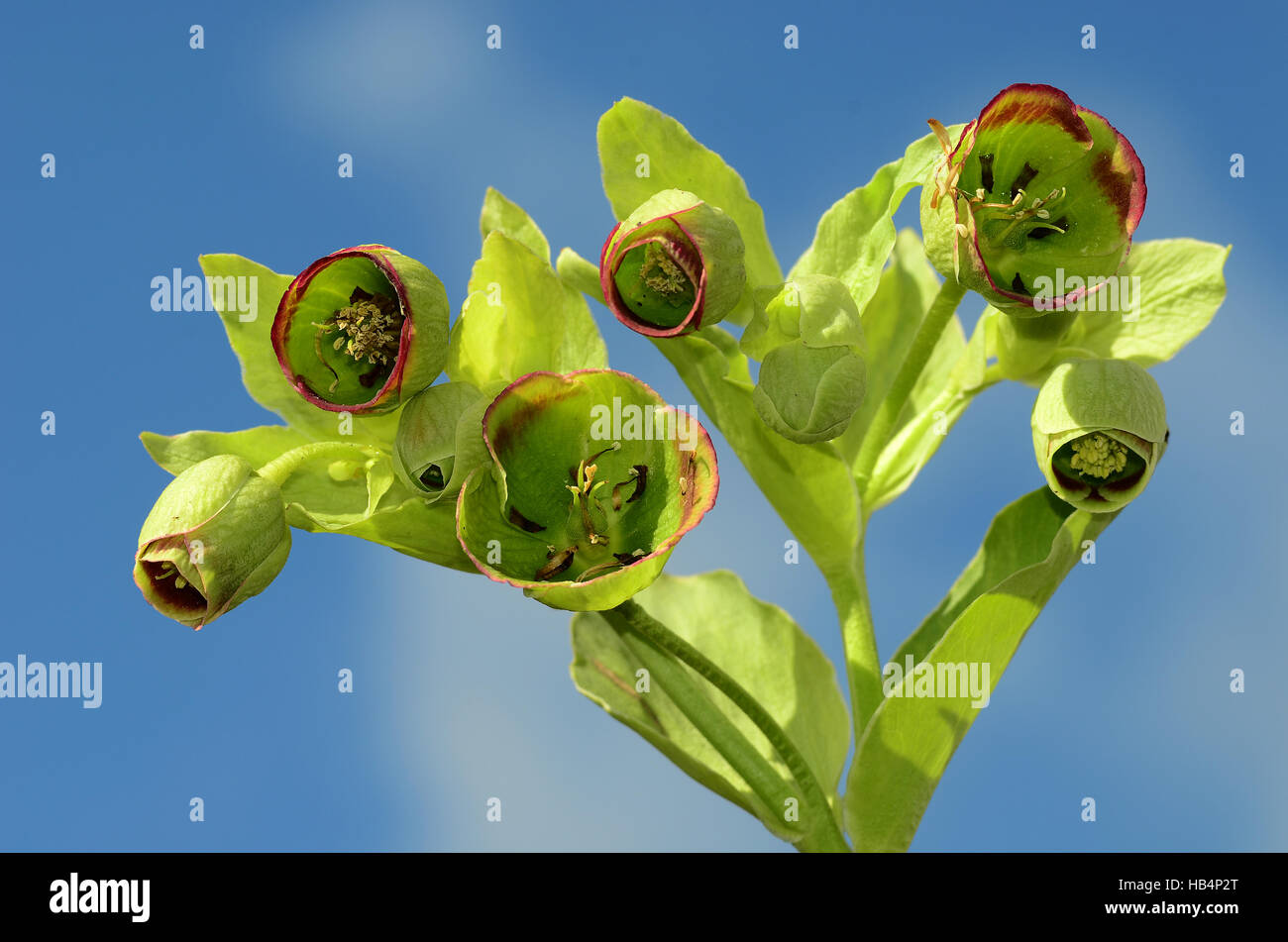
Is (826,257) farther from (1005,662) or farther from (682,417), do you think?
(1005,662)

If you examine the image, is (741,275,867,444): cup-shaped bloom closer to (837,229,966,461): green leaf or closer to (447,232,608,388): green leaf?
(447,232,608,388): green leaf

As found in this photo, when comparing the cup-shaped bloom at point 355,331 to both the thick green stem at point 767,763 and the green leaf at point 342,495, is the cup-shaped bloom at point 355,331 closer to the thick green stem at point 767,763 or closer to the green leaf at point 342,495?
the green leaf at point 342,495

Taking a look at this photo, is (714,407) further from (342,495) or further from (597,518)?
(342,495)

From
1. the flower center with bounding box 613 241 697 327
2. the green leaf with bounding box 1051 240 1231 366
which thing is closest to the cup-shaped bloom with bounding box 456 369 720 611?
the flower center with bounding box 613 241 697 327

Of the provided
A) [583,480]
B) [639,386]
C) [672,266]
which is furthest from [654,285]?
[583,480]
